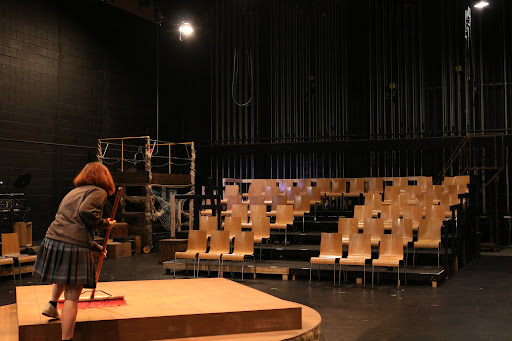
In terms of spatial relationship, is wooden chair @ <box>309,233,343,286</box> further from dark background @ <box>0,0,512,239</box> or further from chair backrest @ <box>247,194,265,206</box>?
dark background @ <box>0,0,512,239</box>

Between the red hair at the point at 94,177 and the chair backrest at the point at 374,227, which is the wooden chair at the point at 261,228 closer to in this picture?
the chair backrest at the point at 374,227

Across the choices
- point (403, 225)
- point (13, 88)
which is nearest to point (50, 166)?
point (13, 88)

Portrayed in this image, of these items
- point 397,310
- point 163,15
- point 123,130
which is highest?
point 163,15

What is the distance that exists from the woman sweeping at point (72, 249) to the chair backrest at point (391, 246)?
454 centimetres

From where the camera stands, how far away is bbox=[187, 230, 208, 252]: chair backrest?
26.9 feet

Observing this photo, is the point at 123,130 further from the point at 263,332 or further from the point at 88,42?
the point at 263,332

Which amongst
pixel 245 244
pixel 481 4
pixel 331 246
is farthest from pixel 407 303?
pixel 481 4

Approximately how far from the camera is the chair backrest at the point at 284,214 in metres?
9.12

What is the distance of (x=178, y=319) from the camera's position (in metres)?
4.10

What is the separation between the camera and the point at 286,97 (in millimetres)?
13492

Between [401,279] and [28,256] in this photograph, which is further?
[28,256]

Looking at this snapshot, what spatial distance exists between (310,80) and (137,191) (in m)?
4.56

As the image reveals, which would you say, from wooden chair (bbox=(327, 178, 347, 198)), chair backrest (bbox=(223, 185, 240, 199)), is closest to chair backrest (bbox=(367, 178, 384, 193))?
wooden chair (bbox=(327, 178, 347, 198))

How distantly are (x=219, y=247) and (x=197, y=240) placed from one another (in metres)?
0.39
